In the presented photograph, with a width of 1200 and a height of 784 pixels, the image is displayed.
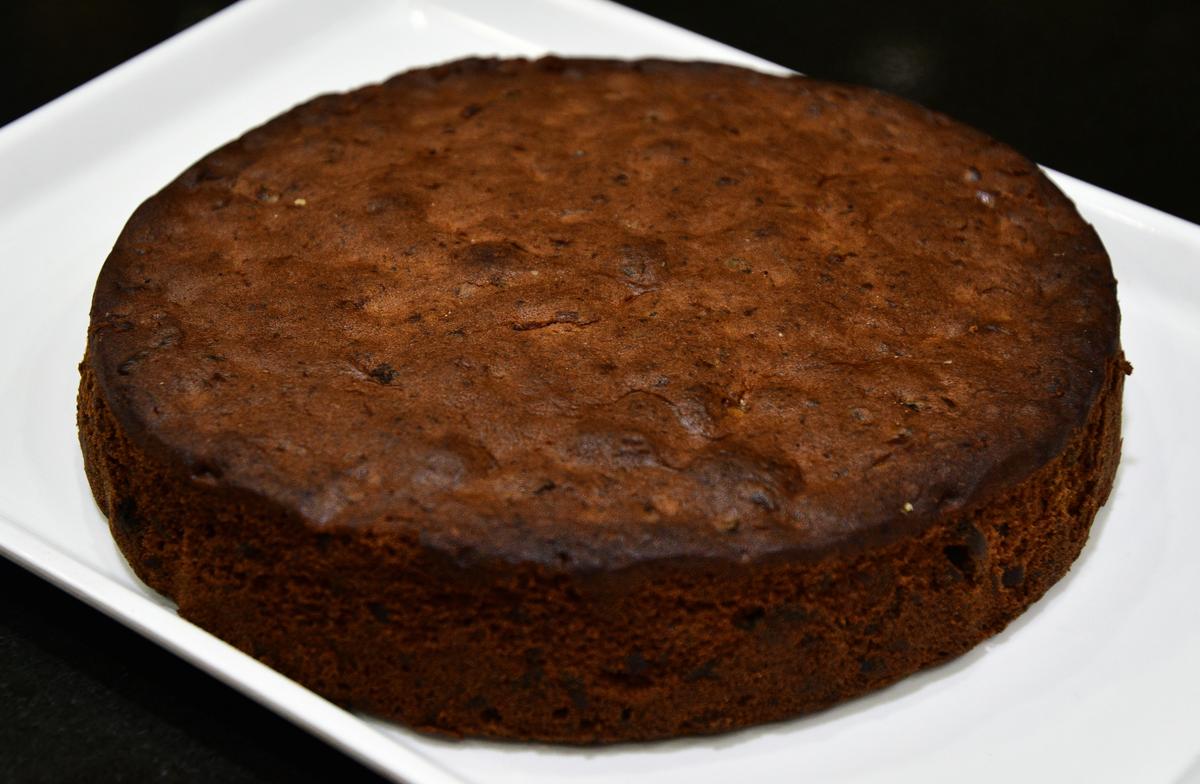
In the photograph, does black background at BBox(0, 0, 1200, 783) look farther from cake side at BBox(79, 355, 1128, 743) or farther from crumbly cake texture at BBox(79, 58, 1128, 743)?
cake side at BBox(79, 355, 1128, 743)

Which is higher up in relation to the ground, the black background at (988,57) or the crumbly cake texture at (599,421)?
the crumbly cake texture at (599,421)

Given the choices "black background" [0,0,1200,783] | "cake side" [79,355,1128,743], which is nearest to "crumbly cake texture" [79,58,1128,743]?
"cake side" [79,355,1128,743]

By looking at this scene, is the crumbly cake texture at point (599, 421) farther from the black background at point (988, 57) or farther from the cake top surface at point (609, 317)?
the black background at point (988, 57)

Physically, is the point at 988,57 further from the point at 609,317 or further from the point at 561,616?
the point at 561,616

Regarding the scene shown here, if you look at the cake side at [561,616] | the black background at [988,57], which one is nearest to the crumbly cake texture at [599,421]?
the cake side at [561,616]

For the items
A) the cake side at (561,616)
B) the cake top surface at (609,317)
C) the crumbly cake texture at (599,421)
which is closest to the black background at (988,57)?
the cake top surface at (609,317)

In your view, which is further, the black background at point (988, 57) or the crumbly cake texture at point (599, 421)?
the black background at point (988, 57)

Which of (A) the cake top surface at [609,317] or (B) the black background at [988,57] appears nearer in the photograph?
(A) the cake top surface at [609,317]

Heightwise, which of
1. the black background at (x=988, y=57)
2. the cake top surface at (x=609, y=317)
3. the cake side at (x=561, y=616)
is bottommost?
the black background at (x=988, y=57)

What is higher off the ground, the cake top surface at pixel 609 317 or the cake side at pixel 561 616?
Result: the cake top surface at pixel 609 317
